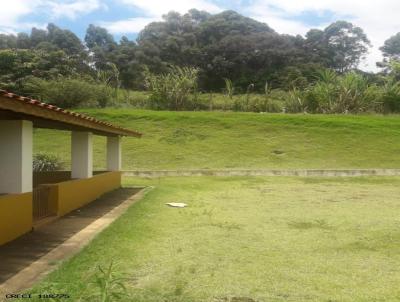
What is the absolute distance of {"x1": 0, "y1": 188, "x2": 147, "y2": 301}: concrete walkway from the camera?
4.74m

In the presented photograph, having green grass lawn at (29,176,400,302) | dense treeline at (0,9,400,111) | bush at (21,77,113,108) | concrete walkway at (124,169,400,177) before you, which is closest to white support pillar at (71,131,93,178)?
green grass lawn at (29,176,400,302)

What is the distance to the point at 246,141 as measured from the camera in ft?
78.1

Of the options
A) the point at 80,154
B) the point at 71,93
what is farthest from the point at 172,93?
the point at 80,154

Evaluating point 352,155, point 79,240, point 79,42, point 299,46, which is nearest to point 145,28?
point 79,42

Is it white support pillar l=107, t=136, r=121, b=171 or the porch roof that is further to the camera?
white support pillar l=107, t=136, r=121, b=171

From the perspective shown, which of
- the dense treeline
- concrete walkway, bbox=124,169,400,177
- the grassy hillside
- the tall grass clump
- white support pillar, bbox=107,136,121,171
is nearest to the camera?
white support pillar, bbox=107,136,121,171

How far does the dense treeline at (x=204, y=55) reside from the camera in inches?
1539

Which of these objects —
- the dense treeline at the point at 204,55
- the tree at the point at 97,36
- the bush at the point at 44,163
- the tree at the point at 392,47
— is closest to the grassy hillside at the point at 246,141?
the bush at the point at 44,163

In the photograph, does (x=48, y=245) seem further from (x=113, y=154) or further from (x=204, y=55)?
(x=204, y=55)

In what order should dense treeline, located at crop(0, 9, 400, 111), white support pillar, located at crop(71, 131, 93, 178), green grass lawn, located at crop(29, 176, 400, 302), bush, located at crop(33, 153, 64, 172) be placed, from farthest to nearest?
1. dense treeline, located at crop(0, 9, 400, 111)
2. bush, located at crop(33, 153, 64, 172)
3. white support pillar, located at crop(71, 131, 93, 178)
4. green grass lawn, located at crop(29, 176, 400, 302)

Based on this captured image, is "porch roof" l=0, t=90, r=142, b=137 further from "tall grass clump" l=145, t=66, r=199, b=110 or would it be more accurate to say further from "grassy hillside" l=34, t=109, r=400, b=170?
"tall grass clump" l=145, t=66, r=199, b=110

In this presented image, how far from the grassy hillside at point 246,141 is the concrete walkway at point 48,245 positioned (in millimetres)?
10842

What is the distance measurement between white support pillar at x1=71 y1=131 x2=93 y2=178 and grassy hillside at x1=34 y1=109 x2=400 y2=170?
850cm

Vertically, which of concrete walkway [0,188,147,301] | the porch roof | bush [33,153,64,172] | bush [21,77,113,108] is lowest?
concrete walkway [0,188,147,301]
